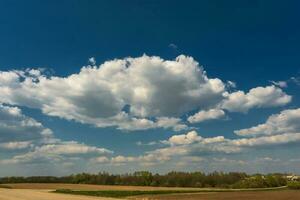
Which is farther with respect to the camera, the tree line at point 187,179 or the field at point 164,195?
the tree line at point 187,179

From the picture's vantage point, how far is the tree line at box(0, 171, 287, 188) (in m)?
156

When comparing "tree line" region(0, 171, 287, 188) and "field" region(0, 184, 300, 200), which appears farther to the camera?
"tree line" region(0, 171, 287, 188)

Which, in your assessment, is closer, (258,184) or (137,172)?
(258,184)

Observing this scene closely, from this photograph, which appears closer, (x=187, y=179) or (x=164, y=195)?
(x=164, y=195)

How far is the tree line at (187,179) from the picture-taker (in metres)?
156

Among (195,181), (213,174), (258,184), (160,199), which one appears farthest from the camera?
(213,174)

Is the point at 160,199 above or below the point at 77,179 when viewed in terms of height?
below

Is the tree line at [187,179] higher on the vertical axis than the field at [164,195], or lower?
higher

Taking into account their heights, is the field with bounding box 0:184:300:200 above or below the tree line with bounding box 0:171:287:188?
below

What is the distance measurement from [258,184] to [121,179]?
63117mm

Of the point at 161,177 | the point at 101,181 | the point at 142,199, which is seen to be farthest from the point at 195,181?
the point at 142,199

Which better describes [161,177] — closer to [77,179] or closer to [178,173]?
[178,173]

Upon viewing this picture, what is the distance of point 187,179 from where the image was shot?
17488 centimetres

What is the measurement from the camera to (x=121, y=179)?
7510 inches
